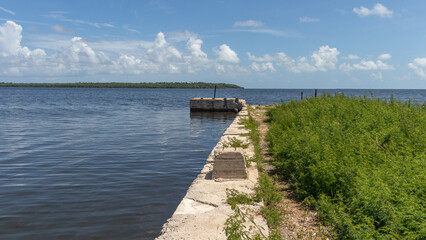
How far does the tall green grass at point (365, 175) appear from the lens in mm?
3945

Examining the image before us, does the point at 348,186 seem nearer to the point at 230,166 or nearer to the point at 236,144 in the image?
the point at 230,166

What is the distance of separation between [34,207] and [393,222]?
6.55m

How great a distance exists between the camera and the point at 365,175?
4.98 m

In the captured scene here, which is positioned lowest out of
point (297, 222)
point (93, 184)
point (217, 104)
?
point (93, 184)

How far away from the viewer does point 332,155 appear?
6.05 meters

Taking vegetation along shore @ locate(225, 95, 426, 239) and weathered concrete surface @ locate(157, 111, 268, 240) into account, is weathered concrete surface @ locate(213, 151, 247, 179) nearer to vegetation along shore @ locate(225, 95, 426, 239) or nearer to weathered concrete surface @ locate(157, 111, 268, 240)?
weathered concrete surface @ locate(157, 111, 268, 240)

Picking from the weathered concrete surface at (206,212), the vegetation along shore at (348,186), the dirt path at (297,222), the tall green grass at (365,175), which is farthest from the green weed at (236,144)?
the dirt path at (297,222)

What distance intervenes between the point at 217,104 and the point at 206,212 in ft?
93.0

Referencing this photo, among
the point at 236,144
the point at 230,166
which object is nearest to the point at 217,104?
the point at 236,144

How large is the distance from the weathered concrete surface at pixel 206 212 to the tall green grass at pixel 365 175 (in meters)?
0.96

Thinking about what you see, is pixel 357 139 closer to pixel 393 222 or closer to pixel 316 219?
pixel 316 219

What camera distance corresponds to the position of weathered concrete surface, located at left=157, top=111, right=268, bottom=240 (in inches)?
171

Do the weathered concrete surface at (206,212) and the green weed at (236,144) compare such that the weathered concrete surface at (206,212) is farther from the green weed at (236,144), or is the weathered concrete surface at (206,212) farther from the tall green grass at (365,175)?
the green weed at (236,144)

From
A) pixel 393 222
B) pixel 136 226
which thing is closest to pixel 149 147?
pixel 136 226
